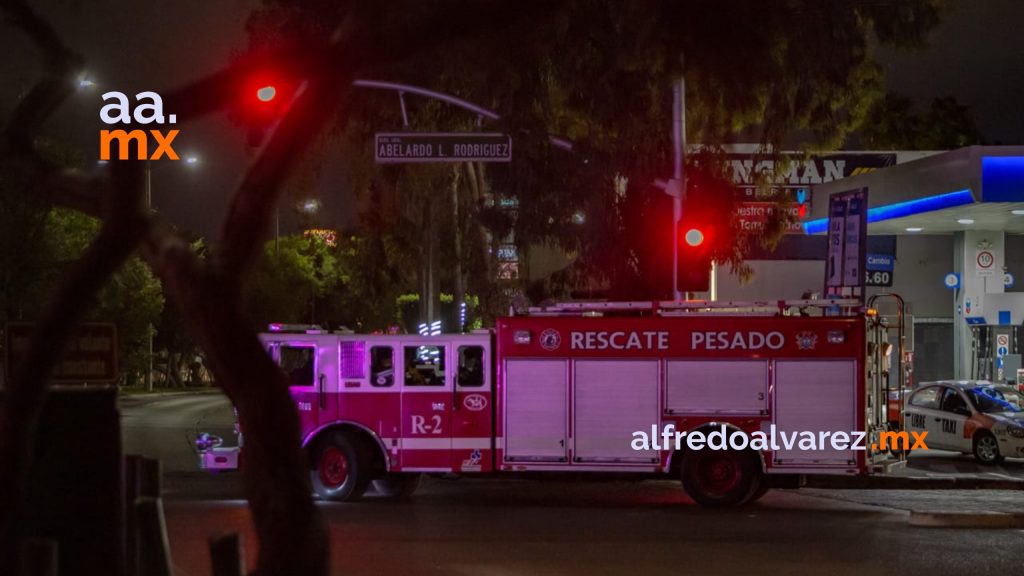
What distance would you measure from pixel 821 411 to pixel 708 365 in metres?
1.55

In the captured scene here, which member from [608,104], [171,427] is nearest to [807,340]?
[608,104]

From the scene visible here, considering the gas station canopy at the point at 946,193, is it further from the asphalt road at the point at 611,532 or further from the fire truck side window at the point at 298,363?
the fire truck side window at the point at 298,363

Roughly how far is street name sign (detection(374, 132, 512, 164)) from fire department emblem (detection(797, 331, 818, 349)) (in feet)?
16.6

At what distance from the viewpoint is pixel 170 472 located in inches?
912

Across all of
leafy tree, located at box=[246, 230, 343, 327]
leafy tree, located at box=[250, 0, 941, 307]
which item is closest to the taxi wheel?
leafy tree, located at box=[250, 0, 941, 307]

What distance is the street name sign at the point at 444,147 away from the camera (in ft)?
65.4

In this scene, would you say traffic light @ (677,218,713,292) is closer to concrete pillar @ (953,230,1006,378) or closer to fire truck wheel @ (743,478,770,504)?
fire truck wheel @ (743,478,770,504)

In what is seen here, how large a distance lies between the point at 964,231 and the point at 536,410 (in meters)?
22.2

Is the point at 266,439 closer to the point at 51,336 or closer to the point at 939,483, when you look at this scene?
the point at 51,336

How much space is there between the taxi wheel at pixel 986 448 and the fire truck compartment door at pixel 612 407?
27.5ft

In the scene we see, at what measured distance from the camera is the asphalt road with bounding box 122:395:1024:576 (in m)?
12.7

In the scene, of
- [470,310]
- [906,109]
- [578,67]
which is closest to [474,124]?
[578,67]

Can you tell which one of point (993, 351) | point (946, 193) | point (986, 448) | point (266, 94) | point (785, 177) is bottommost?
point (986, 448)

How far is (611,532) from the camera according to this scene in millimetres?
15211
